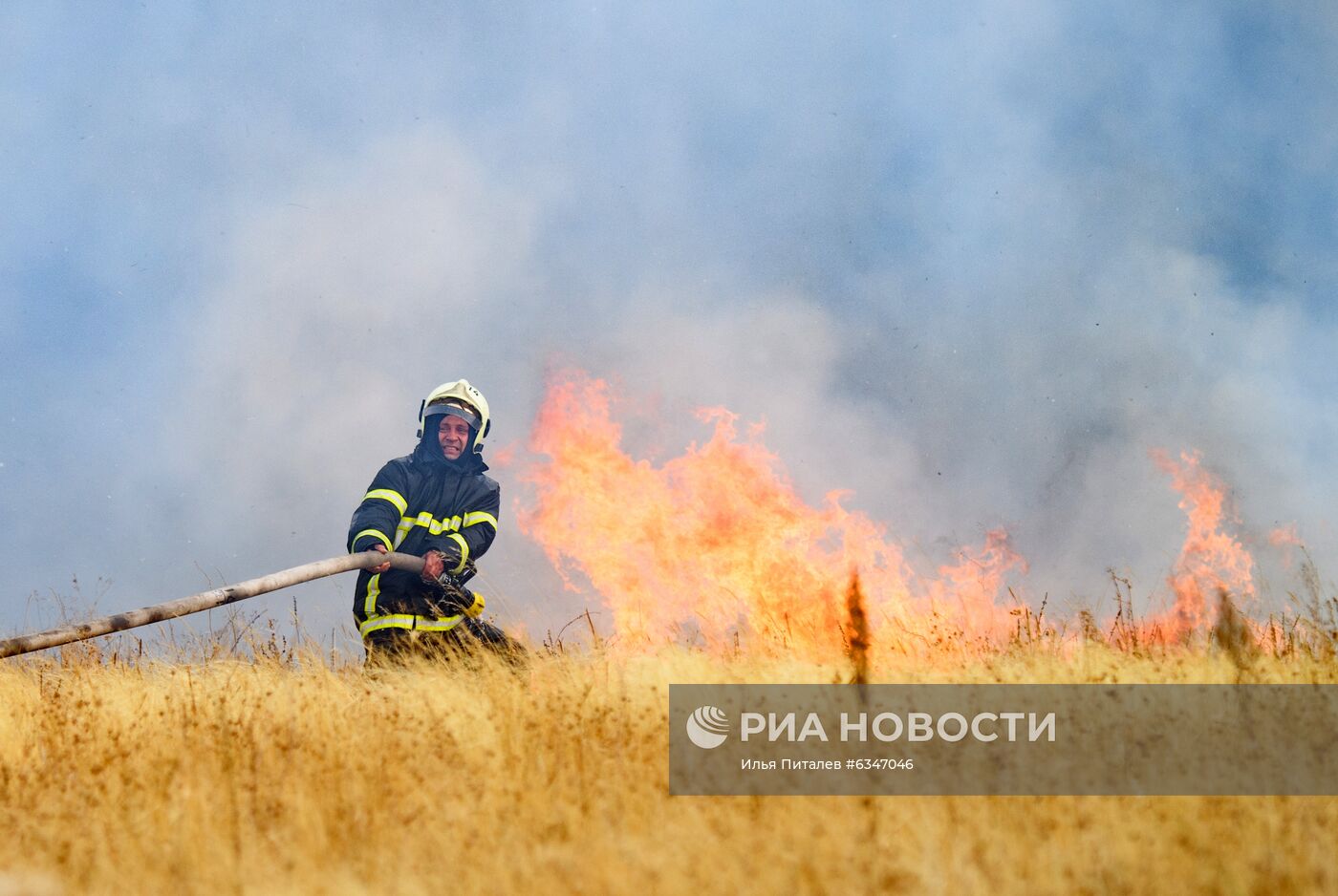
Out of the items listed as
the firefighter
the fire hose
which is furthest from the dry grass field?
the firefighter

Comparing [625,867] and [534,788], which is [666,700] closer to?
[534,788]

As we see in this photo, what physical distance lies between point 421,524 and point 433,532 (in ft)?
0.48

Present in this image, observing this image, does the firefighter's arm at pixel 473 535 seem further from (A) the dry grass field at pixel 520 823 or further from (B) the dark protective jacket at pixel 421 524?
→ (A) the dry grass field at pixel 520 823

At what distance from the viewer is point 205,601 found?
294 inches

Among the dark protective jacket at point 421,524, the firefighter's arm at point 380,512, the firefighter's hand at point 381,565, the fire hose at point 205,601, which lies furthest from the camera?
the dark protective jacket at point 421,524

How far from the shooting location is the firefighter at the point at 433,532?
8992mm

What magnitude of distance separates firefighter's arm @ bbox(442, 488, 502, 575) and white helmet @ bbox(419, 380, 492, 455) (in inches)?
23.8

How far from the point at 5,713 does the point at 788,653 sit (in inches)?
271

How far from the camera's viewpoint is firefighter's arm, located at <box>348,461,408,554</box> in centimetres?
888

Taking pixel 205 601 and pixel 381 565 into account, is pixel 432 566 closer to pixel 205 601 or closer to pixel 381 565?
pixel 381 565

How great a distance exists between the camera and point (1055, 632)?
28.6 ft

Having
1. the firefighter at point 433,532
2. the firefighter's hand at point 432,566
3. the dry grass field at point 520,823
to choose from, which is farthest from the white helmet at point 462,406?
the dry grass field at point 520,823

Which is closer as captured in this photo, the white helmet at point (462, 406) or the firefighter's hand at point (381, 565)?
the firefighter's hand at point (381, 565)

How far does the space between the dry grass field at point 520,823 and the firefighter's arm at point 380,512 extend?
2292mm
